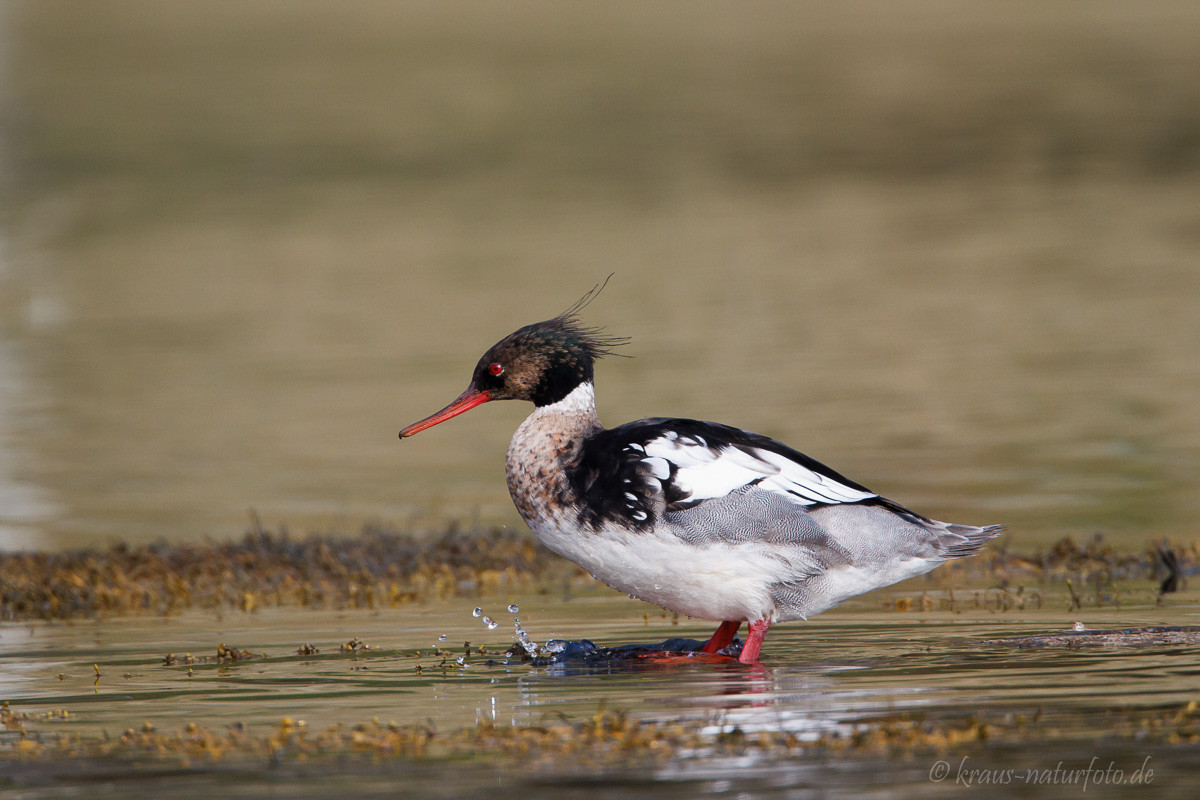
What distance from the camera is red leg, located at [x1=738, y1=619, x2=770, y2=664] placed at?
850 cm

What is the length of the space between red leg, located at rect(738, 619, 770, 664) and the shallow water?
0.40 ft

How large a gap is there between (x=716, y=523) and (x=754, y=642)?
2.10 feet

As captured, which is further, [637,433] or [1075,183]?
[1075,183]

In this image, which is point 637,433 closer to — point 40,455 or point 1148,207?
point 40,455

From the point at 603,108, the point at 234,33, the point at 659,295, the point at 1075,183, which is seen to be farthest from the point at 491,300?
the point at 234,33

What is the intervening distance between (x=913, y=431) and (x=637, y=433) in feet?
30.8

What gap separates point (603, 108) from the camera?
193 feet

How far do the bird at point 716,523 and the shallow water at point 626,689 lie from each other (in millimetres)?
335

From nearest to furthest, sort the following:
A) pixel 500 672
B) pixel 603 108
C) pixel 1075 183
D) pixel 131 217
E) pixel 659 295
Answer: pixel 500 672 → pixel 659 295 → pixel 1075 183 → pixel 131 217 → pixel 603 108

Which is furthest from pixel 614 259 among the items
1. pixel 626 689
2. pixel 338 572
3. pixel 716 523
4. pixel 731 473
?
pixel 626 689

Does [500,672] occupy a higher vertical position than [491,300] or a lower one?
lower

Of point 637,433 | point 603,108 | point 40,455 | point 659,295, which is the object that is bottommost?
point 637,433

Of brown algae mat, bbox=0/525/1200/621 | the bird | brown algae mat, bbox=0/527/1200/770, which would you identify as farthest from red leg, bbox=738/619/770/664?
brown algae mat, bbox=0/525/1200/621

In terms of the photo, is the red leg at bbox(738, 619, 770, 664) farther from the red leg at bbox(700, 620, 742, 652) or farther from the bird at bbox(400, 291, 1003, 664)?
the red leg at bbox(700, 620, 742, 652)
